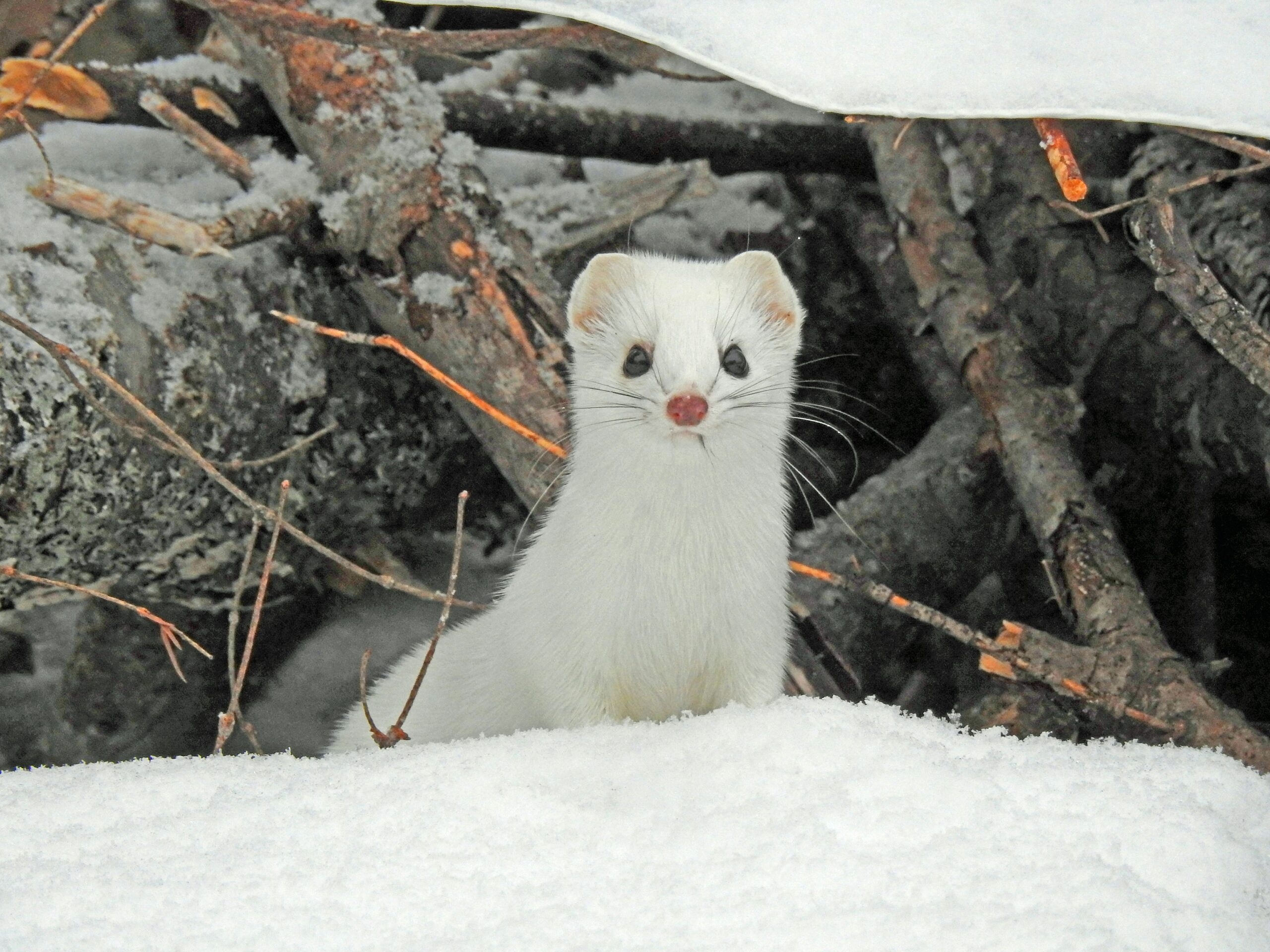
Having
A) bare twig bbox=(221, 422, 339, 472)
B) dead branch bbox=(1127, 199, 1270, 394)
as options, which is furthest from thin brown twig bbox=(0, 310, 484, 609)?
dead branch bbox=(1127, 199, 1270, 394)

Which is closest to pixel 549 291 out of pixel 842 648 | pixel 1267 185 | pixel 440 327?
pixel 440 327

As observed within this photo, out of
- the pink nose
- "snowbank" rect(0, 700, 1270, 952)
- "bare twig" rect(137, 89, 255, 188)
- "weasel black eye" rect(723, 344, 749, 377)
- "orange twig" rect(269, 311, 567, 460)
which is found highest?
"bare twig" rect(137, 89, 255, 188)

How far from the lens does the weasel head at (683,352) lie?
6.82 feet

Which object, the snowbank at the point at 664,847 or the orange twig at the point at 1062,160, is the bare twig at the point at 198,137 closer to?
the snowbank at the point at 664,847

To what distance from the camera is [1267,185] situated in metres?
2.46

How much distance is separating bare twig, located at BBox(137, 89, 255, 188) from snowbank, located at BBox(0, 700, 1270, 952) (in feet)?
5.21

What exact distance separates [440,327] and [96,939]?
1616mm

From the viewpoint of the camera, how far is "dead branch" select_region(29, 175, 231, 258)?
8.38 ft

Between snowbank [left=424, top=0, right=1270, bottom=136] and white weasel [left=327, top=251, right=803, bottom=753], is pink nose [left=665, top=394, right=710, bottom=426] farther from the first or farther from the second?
snowbank [left=424, top=0, right=1270, bottom=136]

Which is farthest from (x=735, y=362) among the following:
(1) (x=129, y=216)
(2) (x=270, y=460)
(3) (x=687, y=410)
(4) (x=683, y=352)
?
(1) (x=129, y=216)

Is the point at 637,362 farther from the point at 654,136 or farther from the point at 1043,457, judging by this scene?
the point at 654,136

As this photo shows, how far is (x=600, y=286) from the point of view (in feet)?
7.54

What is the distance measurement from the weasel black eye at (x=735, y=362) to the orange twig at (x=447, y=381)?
56 cm

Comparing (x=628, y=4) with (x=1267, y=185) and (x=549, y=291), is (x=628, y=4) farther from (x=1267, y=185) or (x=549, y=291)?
(x=1267, y=185)
